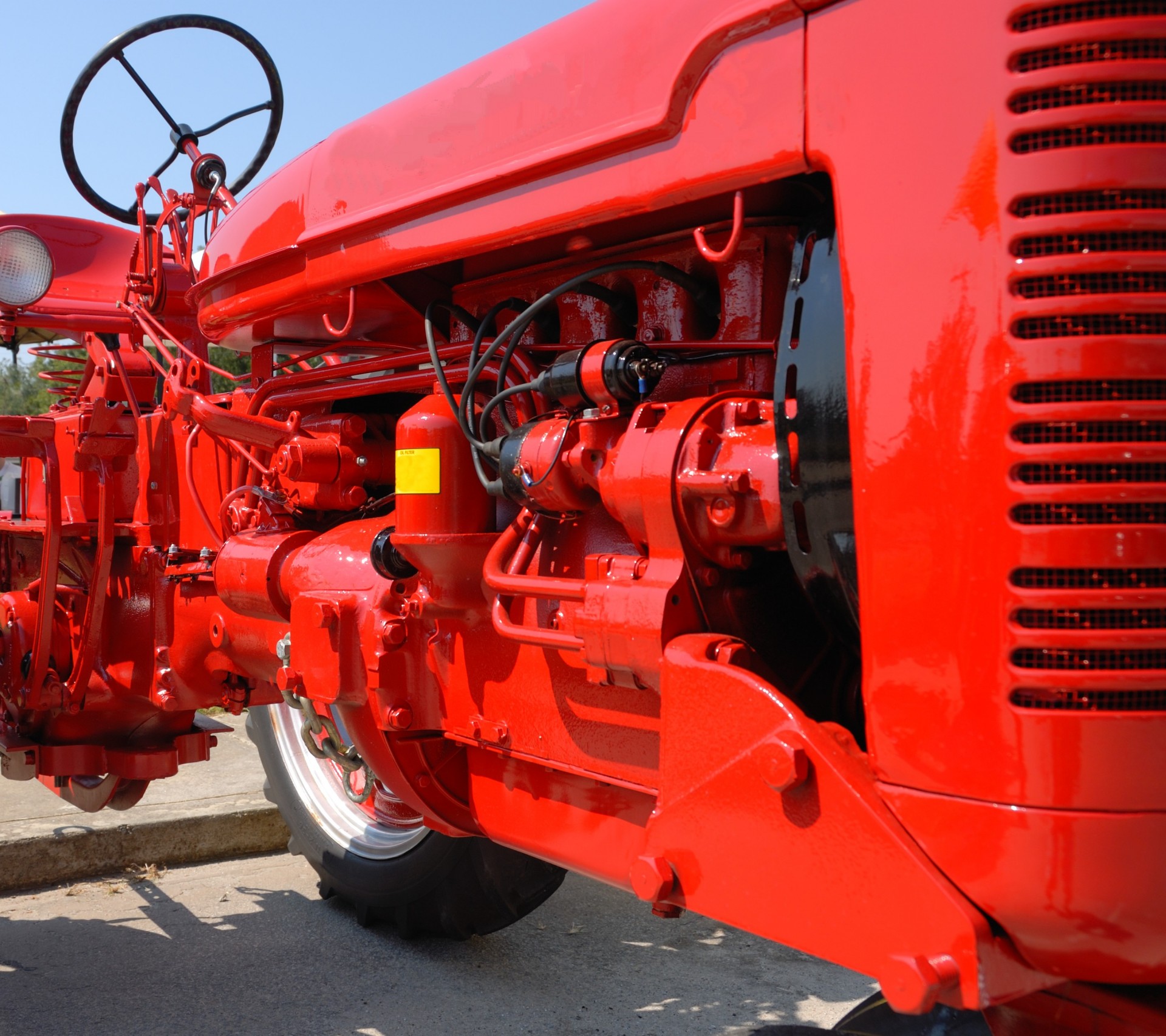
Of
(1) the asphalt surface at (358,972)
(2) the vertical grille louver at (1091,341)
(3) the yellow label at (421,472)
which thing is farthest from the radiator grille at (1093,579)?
(1) the asphalt surface at (358,972)

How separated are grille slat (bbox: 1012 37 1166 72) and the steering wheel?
8.23 feet

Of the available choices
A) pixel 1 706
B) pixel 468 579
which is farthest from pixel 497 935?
pixel 468 579

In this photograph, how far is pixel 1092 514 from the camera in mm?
1090

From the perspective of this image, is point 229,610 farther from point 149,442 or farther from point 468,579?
point 468,579

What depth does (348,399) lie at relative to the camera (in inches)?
98.3

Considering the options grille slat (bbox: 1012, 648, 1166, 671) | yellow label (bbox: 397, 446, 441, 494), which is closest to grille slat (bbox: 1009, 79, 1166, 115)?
grille slat (bbox: 1012, 648, 1166, 671)

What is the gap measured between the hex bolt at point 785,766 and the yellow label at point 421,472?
814 millimetres

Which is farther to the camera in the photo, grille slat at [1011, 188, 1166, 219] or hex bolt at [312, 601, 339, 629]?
hex bolt at [312, 601, 339, 629]

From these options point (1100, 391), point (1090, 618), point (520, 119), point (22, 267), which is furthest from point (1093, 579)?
point (22, 267)

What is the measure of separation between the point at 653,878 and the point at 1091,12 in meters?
1.05

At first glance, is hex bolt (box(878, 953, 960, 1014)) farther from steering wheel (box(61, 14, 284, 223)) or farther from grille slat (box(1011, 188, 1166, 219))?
steering wheel (box(61, 14, 284, 223))

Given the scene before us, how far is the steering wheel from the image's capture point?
304 centimetres

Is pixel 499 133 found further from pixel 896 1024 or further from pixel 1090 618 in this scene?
pixel 896 1024

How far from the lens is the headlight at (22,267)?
297 cm
